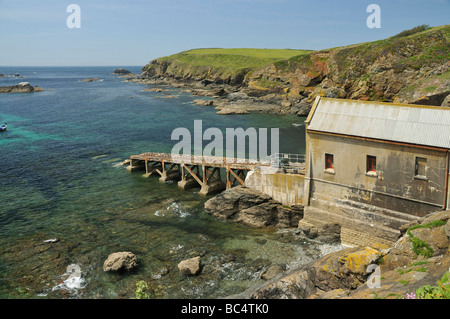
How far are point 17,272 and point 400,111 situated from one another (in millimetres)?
29603

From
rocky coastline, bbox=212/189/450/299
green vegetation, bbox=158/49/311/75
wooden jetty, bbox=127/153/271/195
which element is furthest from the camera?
green vegetation, bbox=158/49/311/75

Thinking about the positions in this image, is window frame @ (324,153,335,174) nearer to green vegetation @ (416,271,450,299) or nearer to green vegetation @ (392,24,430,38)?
green vegetation @ (416,271,450,299)

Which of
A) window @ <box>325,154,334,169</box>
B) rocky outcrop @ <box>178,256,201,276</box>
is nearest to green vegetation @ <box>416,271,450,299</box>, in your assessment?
rocky outcrop @ <box>178,256,201,276</box>

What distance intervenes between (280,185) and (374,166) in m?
8.31

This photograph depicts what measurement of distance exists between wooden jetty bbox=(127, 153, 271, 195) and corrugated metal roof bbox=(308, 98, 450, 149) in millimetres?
7763

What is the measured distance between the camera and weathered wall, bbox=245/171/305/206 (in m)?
31.0

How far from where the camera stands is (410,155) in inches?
975

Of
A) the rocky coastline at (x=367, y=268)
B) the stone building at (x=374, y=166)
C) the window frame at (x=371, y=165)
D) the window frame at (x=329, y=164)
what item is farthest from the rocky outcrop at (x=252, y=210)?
the rocky coastline at (x=367, y=268)

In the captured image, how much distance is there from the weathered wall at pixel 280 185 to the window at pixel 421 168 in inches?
348

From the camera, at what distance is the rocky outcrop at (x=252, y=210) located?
31.5 metres

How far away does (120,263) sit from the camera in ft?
81.0

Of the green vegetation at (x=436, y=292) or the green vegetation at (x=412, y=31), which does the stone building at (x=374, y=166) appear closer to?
the green vegetation at (x=436, y=292)

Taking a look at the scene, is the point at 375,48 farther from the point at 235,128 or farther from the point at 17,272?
the point at 17,272

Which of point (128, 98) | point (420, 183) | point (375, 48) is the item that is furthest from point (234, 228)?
point (128, 98)
